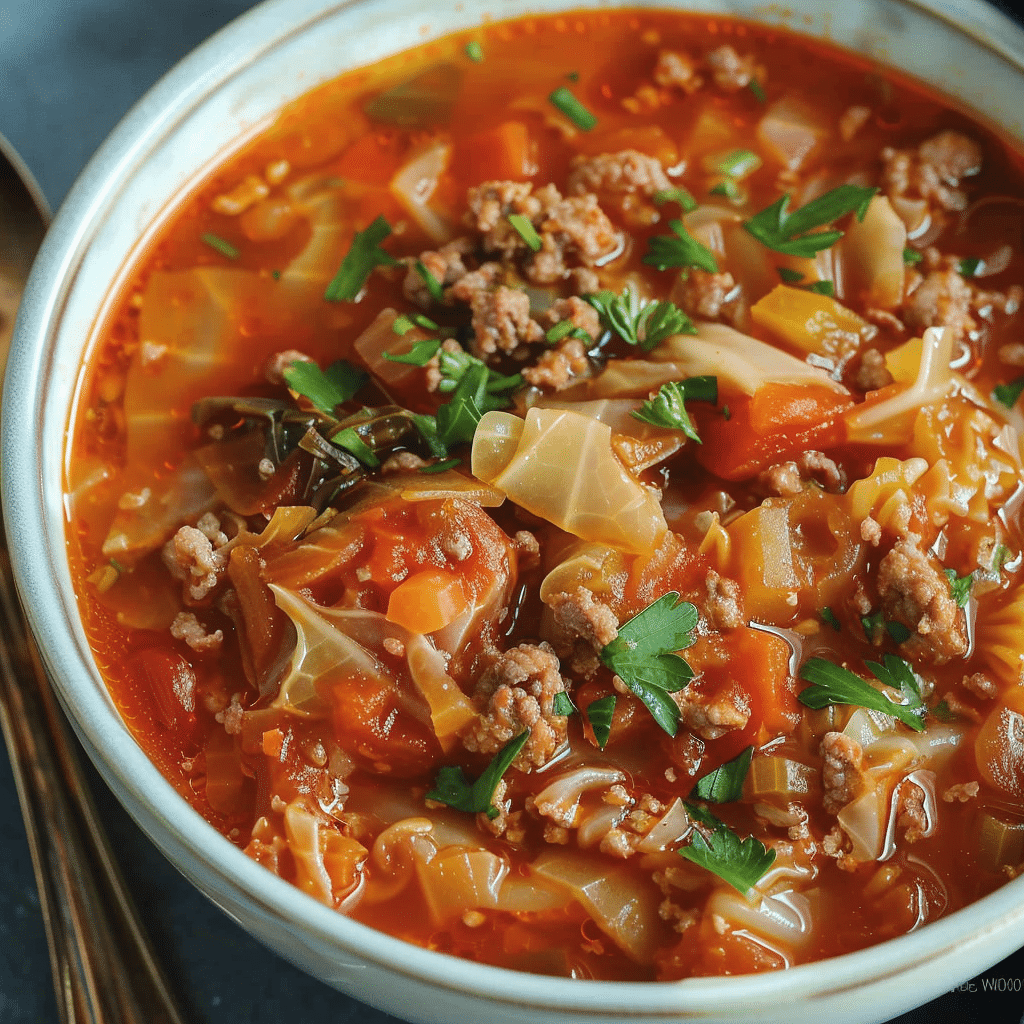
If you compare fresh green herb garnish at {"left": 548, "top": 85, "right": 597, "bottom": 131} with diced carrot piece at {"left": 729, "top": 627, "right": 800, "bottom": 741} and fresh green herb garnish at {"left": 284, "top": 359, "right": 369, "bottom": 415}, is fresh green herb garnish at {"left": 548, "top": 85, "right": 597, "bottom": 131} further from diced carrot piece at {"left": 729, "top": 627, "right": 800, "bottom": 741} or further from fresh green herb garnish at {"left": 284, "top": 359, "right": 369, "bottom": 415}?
diced carrot piece at {"left": 729, "top": 627, "right": 800, "bottom": 741}

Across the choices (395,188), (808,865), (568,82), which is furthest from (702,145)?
(808,865)

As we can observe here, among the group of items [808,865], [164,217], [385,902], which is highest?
[164,217]

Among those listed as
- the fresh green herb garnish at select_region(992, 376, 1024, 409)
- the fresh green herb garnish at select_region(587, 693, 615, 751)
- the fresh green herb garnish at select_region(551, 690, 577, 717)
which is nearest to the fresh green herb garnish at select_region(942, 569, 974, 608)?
the fresh green herb garnish at select_region(992, 376, 1024, 409)

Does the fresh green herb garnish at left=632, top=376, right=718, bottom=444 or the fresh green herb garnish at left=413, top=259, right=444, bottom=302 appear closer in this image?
the fresh green herb garnish at left=632, top=376, right=718, bottom=444

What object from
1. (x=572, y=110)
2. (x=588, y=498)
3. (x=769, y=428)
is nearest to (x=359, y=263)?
(x=572, y=110)

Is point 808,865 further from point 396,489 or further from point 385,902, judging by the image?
point 396,489
